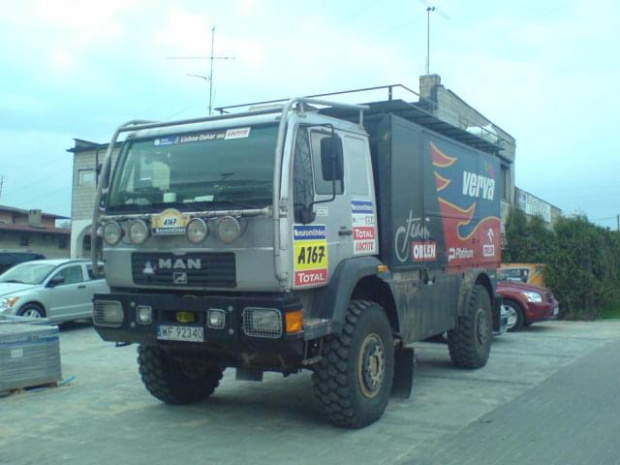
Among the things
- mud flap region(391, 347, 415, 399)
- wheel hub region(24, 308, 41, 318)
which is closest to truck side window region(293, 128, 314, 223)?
mud flap region(391, 347, 415, 399)

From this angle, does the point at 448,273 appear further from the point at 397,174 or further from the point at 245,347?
the point at 245,347

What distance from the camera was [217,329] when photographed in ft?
19.8

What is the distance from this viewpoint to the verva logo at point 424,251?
7.89 meters

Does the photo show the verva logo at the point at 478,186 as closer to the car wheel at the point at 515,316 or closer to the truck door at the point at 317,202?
the truck door at the point at 317,202

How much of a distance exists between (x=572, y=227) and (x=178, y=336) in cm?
1408

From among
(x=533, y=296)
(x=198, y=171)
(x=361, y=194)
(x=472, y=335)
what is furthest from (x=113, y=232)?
(x=533, y=296)

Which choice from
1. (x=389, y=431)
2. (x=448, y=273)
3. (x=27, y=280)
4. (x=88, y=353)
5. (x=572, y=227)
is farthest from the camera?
(x=572, y=227)

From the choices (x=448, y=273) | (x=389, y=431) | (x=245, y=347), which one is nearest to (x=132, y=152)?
(x=245, y=347)

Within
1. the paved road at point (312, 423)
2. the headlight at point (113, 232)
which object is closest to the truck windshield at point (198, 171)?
the headlight at point (113, 232)

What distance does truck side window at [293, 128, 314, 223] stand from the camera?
6.03 metres

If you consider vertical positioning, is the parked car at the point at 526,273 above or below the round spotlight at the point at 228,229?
below

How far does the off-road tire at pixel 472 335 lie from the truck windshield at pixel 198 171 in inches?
177

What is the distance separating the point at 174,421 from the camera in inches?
278

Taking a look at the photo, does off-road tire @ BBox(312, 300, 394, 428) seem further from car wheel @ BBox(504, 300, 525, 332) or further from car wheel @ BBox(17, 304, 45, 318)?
car wheel @ BBox(17, 304, 45, 318)
